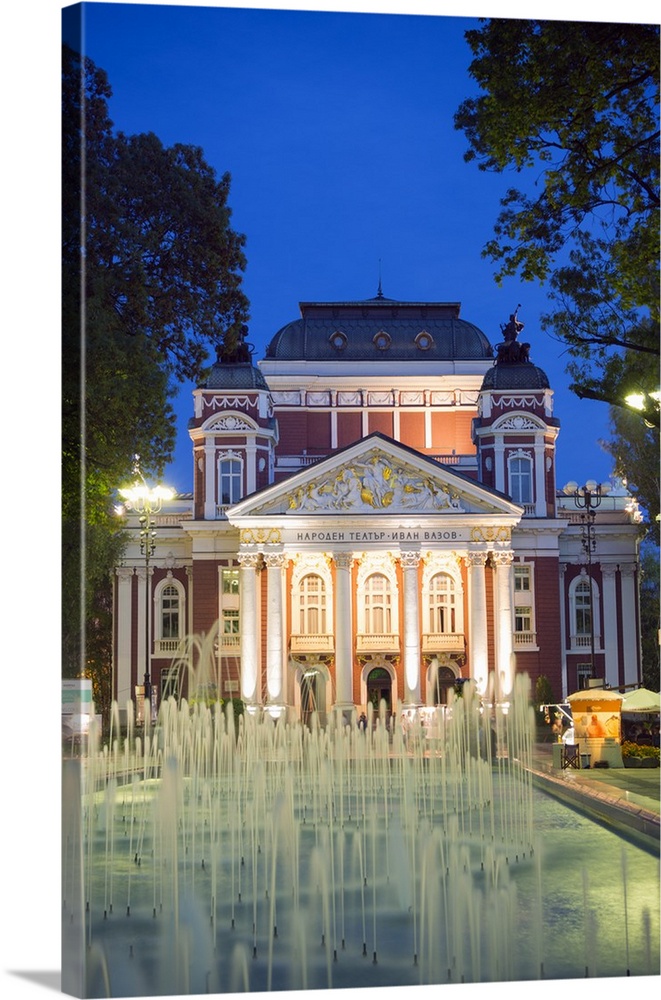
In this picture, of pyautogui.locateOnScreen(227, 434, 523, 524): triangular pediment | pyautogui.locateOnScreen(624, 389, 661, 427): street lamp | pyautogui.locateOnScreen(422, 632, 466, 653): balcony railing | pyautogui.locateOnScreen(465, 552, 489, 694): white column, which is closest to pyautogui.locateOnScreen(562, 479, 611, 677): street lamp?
pyautogui.locateOnScreen(227, 434, 523, 524): triangular pediment

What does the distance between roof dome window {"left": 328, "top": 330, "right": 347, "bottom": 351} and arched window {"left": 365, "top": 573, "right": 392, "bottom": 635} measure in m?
3.05

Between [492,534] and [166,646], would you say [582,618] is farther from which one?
[166,646]

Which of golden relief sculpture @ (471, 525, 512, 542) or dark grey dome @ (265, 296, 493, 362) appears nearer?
dark grey dome @ (265, 296, 493, 362)

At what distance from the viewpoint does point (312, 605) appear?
612 inches

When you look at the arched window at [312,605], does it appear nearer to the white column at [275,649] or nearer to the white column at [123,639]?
the white column at [275,649]

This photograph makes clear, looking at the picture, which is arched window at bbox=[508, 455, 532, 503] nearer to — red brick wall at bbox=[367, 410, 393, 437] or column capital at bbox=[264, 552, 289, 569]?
red brick wall at bbox=[367, 410, 393, 437]

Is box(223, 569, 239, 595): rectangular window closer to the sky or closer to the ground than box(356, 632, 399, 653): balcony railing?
closer to the sky

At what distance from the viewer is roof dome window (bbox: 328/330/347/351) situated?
1271cm

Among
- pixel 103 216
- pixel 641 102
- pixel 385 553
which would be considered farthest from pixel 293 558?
pixel 641 102

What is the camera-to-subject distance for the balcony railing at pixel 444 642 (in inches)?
567

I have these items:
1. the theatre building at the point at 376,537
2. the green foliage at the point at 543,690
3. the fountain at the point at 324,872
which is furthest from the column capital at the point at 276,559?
the green foliage at the point at 543,690

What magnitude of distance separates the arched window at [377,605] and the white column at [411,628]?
29cm

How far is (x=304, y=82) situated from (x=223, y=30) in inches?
30.5

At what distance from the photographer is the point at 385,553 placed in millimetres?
14828
